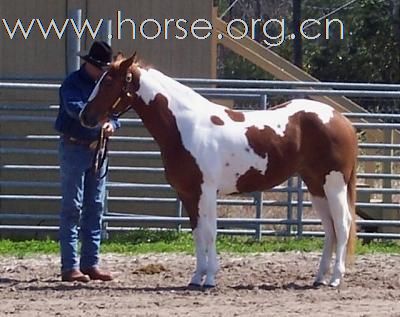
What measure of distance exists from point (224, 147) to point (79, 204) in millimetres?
1372

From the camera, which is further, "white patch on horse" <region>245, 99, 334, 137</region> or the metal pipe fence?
the metal pipe fence

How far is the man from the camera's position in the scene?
31.3 feet

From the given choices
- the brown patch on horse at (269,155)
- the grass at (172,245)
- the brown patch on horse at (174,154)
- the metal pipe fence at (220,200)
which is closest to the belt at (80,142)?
the brown patch on horse at (174,154)

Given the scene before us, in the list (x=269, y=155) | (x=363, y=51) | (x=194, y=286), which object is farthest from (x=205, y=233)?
(x=363, y=51)

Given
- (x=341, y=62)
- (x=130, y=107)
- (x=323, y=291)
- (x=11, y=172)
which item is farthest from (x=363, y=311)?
(x=341, y=62)

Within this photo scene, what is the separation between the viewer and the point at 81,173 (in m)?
9.66

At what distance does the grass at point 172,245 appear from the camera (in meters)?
12.1

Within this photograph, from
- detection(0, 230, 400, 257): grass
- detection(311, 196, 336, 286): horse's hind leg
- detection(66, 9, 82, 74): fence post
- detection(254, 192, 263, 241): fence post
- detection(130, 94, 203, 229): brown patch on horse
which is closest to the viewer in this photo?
detection(130, 94, 203, 229): brown patch on horse

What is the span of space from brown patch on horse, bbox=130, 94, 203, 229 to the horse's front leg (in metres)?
0.02

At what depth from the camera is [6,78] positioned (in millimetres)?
13695

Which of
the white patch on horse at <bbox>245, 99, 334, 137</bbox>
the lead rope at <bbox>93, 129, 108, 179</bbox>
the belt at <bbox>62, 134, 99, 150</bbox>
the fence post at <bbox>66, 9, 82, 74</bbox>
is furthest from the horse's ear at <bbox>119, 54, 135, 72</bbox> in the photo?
the fence post at <bbox>66, 9, 82, 74</bbox>

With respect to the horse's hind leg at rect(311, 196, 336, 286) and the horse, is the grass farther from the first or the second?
the horse

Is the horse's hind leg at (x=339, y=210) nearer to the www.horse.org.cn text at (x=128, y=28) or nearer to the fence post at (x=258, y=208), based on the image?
the fence post at (x=258, y=208)

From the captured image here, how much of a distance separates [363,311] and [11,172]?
22.8 feet
